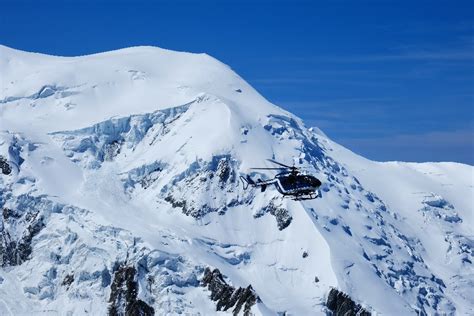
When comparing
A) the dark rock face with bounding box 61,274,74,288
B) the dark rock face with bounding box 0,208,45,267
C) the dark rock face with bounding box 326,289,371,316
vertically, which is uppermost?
the dark rock face with bounding box 326,289,371,316

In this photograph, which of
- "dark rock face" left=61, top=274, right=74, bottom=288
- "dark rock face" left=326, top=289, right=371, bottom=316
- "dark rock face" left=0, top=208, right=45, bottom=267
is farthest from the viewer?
"dark rock face" left=0, top=208, right=45, bottom=267

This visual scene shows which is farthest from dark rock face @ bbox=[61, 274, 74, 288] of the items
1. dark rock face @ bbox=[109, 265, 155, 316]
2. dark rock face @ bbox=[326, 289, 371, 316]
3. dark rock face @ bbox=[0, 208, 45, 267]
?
dark rock face @ bbox=[326, 289, 371, 316]

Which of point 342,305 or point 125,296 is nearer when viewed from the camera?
point 342,305

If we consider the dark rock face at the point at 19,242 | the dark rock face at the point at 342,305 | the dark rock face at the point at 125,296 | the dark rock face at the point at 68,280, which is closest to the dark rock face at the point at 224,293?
the dark rock face at the point at 125,296

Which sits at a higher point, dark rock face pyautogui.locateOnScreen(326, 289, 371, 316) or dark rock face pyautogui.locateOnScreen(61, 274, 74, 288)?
dark rock face pyautogui.locateOnScreen(326, 289, 371, 316)

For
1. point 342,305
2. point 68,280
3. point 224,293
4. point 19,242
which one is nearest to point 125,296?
point 68,280

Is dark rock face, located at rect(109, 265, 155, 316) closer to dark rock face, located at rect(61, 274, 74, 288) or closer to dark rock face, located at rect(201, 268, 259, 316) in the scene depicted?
dark rock face, located at rect(61, 274, 74, 288)

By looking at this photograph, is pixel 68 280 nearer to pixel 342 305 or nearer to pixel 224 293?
pixel 224 293
